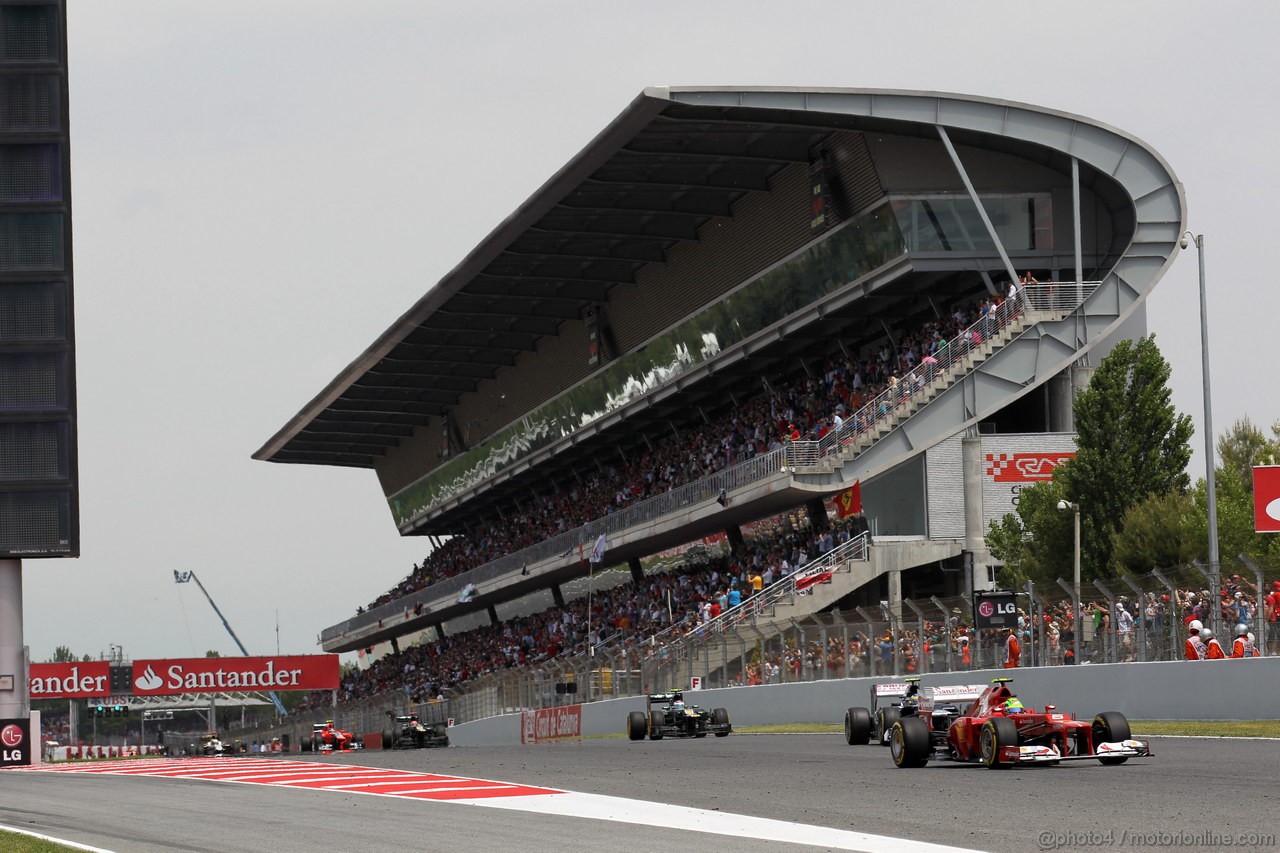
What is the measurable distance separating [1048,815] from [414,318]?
50559mm

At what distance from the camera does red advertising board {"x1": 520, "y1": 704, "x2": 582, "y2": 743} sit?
4212 cm

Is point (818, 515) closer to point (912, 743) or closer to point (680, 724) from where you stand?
point (680, 724)

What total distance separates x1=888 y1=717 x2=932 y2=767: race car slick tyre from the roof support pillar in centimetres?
2521

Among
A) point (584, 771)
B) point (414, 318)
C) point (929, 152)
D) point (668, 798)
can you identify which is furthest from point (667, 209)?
point (668, 798)

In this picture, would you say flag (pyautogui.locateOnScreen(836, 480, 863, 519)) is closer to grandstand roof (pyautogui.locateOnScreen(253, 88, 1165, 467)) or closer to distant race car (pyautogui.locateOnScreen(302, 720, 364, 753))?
grandstand roof (pyautogui.locateOnScreen(253, 88, 1165, 467))

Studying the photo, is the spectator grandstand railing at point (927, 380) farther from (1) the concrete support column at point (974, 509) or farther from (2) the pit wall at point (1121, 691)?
(2) the pit wall at point (1121, 691)

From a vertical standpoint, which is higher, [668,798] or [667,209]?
[667,209]

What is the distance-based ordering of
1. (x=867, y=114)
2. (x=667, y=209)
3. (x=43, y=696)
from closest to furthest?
(x=867, y=114), (x=667, y=209), (x=43, y=696)

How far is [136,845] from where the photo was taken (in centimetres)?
1339

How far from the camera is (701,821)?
1380 centimetres

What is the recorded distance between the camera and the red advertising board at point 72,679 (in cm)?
7825

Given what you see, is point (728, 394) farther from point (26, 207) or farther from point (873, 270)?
point (26, 207)

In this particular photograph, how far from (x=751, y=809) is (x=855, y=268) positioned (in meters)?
32.2

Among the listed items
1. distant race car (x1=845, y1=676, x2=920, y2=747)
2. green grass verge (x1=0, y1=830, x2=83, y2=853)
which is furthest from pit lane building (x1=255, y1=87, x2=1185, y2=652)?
green grass verge (x1=0, y1=830, x2=83, y2=853)
